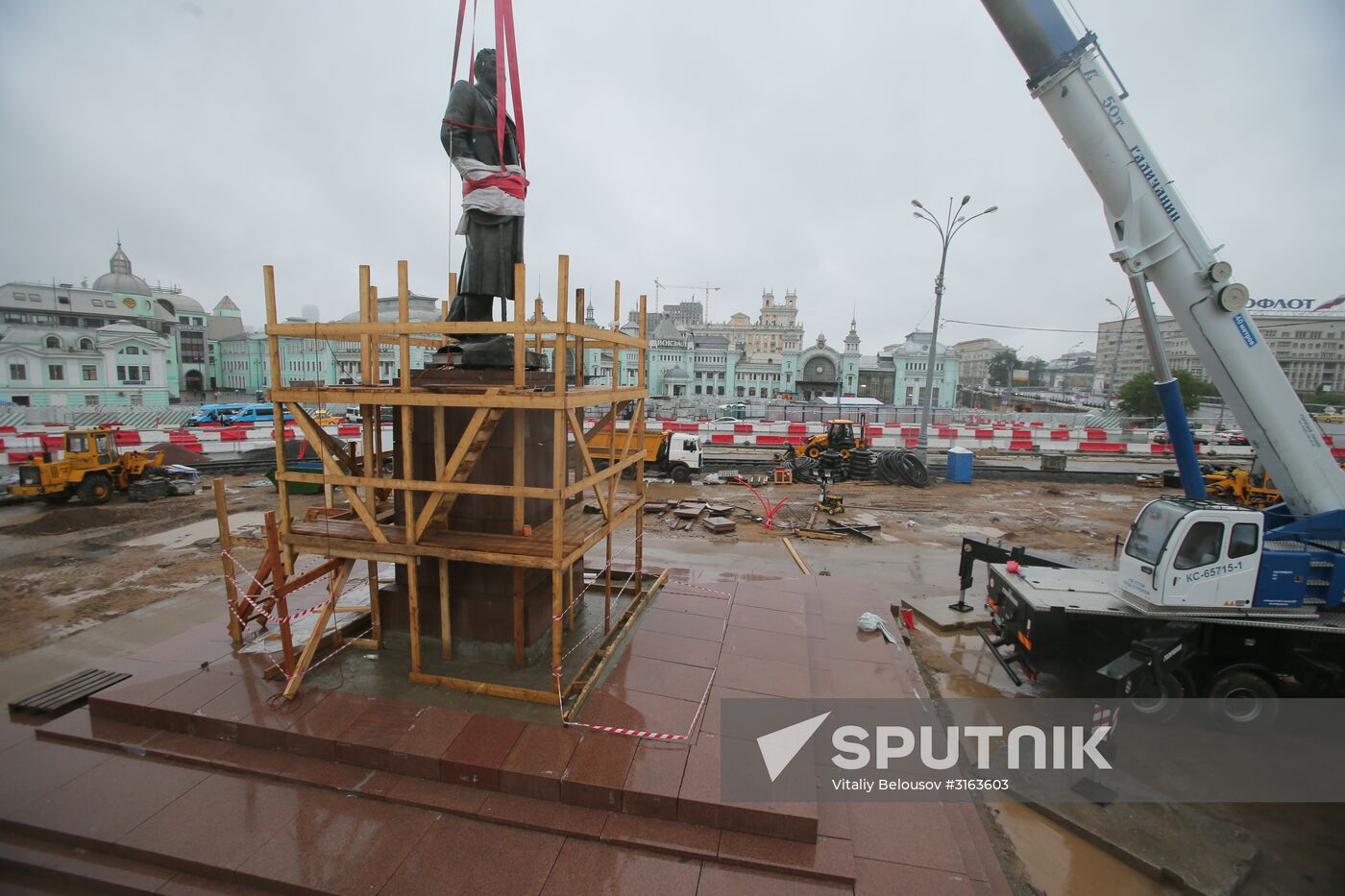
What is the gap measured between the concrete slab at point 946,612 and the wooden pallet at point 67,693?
10.1 metres

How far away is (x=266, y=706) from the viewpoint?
17.1 feet

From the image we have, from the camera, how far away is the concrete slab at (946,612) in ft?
30.3

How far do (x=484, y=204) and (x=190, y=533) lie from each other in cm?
1294

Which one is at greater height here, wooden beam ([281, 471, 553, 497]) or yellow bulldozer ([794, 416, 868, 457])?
wooden beam ([281, 471, 553, 497])

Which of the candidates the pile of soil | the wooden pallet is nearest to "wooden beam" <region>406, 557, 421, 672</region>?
the wooden pallet

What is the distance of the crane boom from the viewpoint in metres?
7.10

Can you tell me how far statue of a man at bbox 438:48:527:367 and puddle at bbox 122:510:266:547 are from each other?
1083cm

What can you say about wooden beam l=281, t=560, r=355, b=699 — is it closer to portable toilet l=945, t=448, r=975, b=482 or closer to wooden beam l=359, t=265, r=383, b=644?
wooden beam l=359, t=265, r=383, b=644

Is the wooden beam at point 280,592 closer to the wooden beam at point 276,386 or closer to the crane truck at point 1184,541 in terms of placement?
the wooden beam at point 276,386

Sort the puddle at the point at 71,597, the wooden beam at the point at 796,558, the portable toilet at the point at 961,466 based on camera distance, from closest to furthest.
→ the puddle at the point at 71,597 < the wooden beam at the point at 796,558 < the portable toilet at the point at 961,466

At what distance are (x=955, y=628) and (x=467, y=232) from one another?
30.3 ft

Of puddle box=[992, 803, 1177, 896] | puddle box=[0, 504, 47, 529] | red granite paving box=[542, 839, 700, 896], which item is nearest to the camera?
red granite paving box=[542, 839, 700, 896]

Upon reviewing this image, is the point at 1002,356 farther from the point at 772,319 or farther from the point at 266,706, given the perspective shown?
the point at 266,706

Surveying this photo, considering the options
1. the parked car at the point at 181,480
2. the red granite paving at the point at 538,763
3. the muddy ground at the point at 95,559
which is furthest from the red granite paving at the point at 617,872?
the parked car at the point at 181,480
